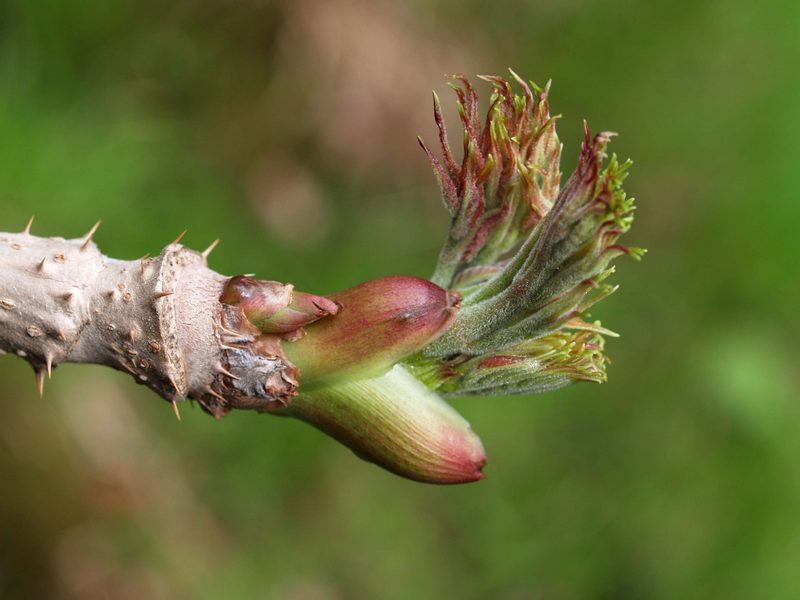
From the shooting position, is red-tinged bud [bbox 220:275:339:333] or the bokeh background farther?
the bokeh background

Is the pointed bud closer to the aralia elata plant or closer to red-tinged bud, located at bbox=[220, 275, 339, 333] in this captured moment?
the aralia elata plant

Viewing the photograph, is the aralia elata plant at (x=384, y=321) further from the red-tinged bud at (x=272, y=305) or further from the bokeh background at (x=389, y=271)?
the bokeh background at (x=389, y=271)

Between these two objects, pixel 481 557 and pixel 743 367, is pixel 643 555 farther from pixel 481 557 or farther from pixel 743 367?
pixel 743 367

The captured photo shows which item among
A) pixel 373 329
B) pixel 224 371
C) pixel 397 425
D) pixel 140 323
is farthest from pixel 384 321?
pixel 140 323

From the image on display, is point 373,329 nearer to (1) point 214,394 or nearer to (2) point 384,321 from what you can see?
(2) point 384,321

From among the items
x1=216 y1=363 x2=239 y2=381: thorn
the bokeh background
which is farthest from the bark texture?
the bokeh background

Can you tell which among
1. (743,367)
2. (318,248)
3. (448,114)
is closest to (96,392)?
(318,248)
